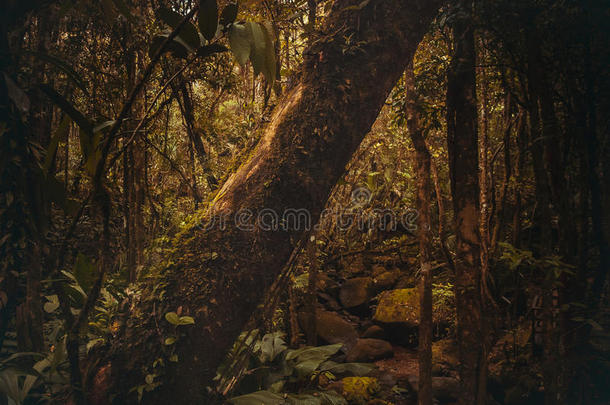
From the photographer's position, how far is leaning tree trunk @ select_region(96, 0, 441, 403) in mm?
1464

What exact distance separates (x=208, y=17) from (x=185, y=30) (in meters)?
0.13

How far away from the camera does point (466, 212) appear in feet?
9.25

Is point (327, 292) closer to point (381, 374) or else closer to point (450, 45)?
point (381, 374)

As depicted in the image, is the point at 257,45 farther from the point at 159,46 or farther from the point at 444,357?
the point at 444,357

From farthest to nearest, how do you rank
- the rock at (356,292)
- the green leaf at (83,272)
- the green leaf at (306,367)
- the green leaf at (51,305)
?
the rock at (356,292), the green leaf at (306,367), the green leaf at (51,305), the green leaf at (83,272)

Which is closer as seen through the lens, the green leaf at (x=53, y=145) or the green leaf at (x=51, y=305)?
the green leaf at (x=53, y=145)

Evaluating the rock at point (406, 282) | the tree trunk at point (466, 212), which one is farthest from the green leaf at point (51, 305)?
the rock at point (406, 282)

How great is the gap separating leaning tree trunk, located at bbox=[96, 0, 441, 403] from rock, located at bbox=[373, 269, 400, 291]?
5015mm

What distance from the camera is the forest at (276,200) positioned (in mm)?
1411

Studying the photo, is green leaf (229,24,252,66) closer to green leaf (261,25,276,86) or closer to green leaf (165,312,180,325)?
green leaf (261,25,276,86)

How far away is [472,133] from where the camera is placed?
2859 mm

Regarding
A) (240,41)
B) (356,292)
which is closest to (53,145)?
(240,41)

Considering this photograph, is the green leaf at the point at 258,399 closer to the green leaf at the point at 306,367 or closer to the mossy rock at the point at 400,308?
the green leaf at the point at 306,367

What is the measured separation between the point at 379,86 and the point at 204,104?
2.60 metres
